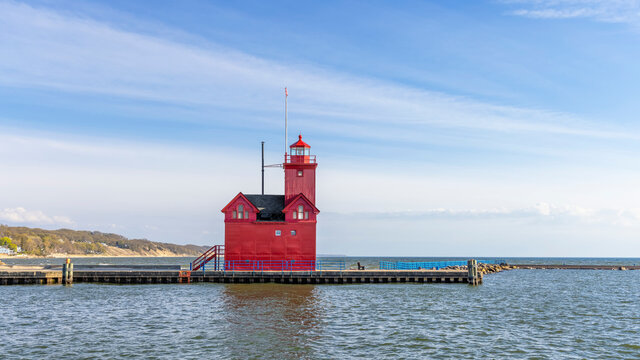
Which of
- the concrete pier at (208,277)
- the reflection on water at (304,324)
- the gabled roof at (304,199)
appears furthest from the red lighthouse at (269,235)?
the reflection on water at (304,324)

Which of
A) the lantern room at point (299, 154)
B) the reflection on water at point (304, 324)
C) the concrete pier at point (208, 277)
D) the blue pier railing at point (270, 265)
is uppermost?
the lantern room at point (299, 154)

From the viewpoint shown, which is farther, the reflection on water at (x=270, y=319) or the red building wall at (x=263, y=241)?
the red building wall at (x=263, y=241)

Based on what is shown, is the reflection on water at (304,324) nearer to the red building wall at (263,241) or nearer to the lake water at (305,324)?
the lake water at (305,324)

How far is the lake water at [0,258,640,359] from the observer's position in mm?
22531

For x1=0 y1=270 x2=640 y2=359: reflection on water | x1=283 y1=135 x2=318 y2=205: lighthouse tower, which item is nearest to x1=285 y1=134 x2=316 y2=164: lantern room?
x1=283 y1=135 x2=318 y2=205: lighthouse tower

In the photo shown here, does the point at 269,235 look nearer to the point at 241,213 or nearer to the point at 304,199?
the point at 241,213

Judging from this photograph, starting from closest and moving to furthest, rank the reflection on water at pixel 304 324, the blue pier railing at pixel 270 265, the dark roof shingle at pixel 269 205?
the reflection on water at pixel 304 324
the blue pier railing at pixel 270 265
the dark roof shingle at pixel 269 205

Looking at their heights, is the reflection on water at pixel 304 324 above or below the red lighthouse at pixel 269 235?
below

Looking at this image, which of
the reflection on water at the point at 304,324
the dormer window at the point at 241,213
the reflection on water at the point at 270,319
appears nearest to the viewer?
the reflection on water at the point at 304,324

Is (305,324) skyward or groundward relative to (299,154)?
groundward

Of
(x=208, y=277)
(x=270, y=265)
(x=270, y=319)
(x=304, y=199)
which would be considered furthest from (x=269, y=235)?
(x=270, y=319)

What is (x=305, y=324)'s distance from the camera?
28.1m

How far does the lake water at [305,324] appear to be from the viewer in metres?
22.5

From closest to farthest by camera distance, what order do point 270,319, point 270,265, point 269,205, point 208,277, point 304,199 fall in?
point 270,319, point 208,277, point 270,265, point 304,199, point 269,205
